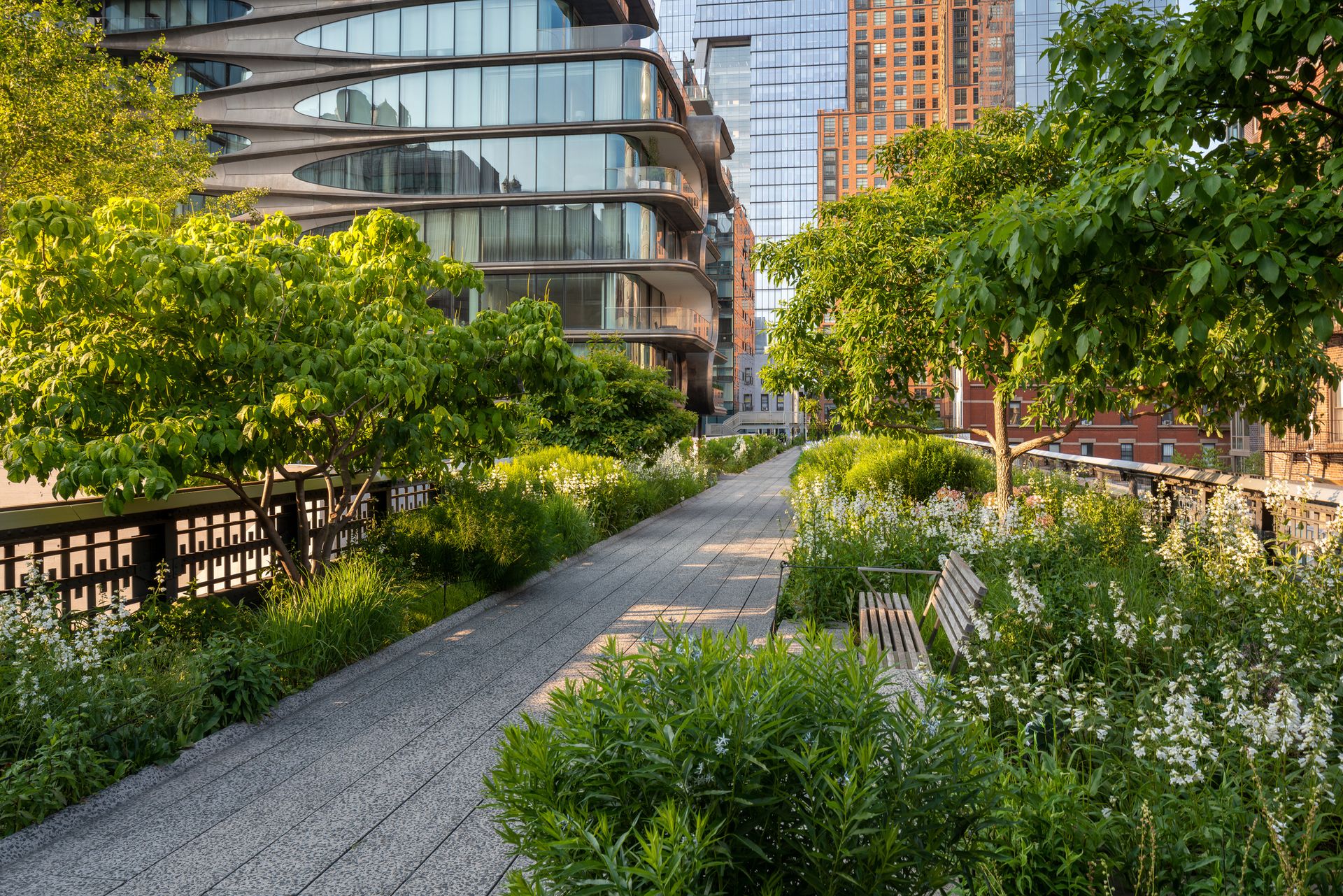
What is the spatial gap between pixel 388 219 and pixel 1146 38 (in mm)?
6851

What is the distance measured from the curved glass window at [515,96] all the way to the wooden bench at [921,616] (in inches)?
1268

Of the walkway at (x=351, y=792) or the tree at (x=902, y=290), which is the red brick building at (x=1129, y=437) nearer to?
the tree at (x=902, y=290)

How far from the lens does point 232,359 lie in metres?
6.41

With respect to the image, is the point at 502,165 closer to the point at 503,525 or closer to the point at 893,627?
the point at 503,525

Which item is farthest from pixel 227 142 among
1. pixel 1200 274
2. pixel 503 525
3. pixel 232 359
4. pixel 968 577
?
pixel 1200 274

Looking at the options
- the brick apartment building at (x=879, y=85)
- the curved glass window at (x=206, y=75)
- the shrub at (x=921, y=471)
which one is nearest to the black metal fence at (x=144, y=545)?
the shrub at (x=921, y=471)

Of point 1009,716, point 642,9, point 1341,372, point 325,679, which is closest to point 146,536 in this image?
point 325,679

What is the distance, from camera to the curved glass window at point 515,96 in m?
35.9

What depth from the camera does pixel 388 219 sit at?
28.7 ft

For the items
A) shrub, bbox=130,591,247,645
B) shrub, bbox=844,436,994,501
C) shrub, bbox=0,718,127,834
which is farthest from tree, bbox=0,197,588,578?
shrub, bbox=844,436,994,501

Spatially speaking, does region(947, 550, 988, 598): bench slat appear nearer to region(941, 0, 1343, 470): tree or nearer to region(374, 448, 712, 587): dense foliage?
region(941, 0, 1343, 470): tree

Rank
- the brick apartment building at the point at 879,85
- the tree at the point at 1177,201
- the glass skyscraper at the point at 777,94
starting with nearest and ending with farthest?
1. the tree at the point at 1177,201
2. the brick apartment building at the point at 879,85
3. the glass skyscraper at the point at 777,94

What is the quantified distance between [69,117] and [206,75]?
87.2ft

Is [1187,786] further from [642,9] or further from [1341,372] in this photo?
[642,9]
